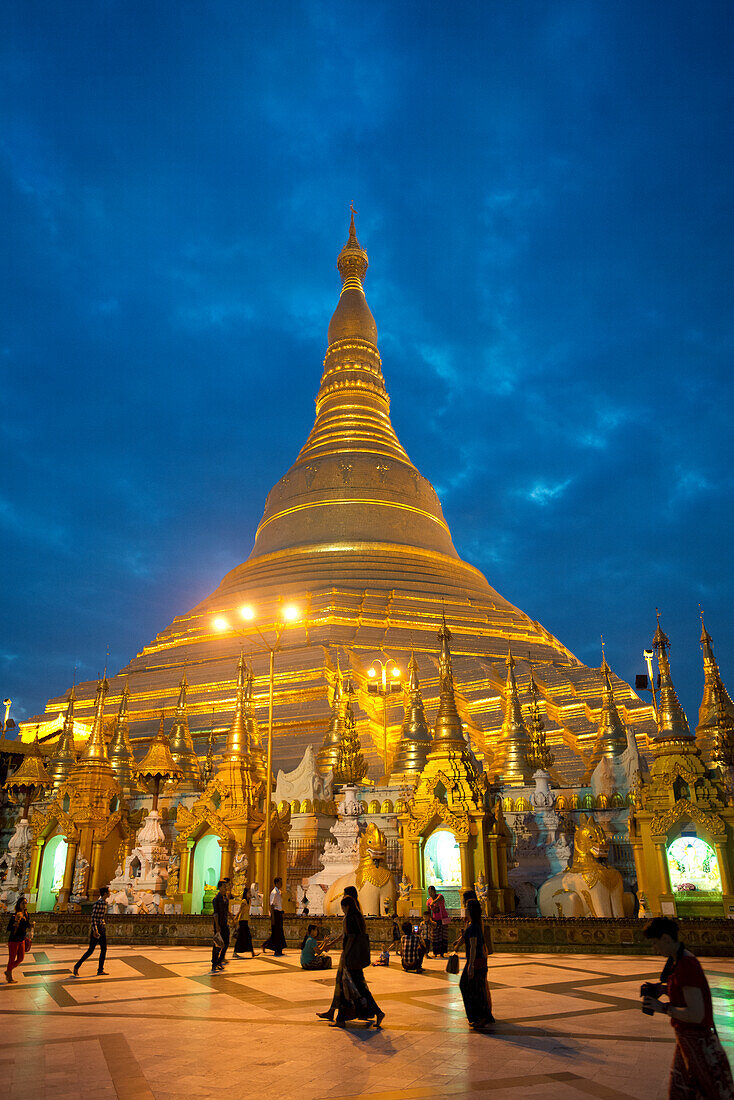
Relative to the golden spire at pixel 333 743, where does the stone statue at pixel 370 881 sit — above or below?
below

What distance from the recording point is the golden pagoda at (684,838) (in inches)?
706

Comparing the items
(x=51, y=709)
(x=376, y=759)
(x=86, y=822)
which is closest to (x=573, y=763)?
(x=376, y=759)

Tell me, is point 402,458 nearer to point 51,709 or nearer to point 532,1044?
point 51,709

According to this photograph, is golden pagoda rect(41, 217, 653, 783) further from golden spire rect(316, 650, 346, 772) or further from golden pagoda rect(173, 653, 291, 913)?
golden pagoda rect(173, 653, 291, 913)

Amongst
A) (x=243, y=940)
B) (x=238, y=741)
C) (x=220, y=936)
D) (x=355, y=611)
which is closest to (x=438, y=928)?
(x=243, y=940)

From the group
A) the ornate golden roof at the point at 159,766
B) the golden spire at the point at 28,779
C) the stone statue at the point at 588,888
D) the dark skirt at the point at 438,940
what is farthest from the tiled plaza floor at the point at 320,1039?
the golden spire at the point at 28,779

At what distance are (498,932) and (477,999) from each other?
7712 millimetres

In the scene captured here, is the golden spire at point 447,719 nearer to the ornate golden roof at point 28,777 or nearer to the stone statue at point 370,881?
the stone statue at point 370,881

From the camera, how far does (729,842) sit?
1805cm

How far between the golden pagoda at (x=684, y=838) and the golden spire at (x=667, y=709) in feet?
1.42

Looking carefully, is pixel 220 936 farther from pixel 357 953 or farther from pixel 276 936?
pixel 357 953

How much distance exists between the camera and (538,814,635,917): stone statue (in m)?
18.4

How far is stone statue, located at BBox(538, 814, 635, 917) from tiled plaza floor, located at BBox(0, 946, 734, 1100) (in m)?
6.11

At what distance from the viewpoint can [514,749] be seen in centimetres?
2742
